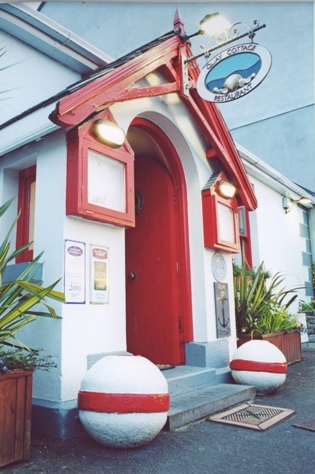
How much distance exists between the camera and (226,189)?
5.53 m

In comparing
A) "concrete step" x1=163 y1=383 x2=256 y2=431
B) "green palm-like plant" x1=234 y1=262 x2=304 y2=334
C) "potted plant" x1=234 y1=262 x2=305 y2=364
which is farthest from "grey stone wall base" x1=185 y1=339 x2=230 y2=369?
"green palm-like plant" x1=234 y1=262 x2=304 y2=334

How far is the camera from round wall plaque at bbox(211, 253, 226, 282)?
533 cm

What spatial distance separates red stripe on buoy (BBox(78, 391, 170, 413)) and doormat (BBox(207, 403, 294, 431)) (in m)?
0.99

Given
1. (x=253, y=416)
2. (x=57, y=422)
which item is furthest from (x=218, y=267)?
(x=57, y=422)

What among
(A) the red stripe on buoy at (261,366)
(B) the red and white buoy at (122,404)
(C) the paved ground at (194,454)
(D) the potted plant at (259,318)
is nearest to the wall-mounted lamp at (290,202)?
(D) the potted plant at (259,318)

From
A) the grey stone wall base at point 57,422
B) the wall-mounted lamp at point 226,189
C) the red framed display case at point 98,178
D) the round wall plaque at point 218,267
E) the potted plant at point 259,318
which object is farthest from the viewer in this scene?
the potted plant at point 259,318

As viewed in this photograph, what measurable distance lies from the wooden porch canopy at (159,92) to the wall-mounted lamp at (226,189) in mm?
249

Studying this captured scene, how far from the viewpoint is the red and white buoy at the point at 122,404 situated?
9.42ft

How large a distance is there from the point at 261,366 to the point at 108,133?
3114 mm

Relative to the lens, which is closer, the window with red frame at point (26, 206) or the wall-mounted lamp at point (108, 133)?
the wall-mounted lamp at point (108, 133)

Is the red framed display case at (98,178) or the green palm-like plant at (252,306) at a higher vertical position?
the red framed display case at (98,178)

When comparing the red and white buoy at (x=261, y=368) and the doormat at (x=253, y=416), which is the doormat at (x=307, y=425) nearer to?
the doormat at (x=253, y=416)

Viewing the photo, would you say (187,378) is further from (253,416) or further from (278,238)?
(278,238)

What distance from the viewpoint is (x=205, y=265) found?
5137mm
